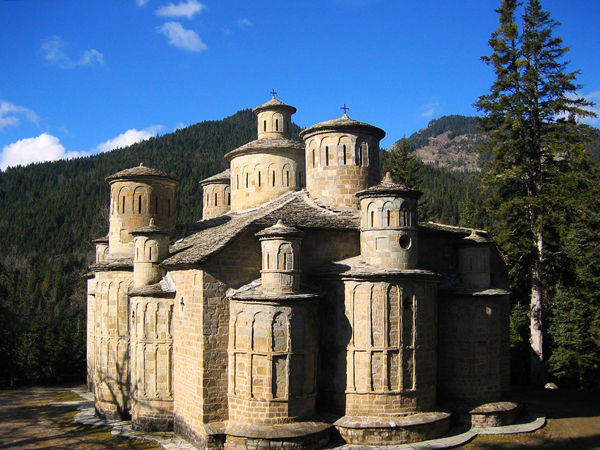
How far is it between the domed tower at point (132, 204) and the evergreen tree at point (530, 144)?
1381 centimetres

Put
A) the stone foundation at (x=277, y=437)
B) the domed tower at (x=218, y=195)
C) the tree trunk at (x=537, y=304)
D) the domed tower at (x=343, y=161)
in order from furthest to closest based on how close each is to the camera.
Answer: the domed tower at (x=218, y=195)
the tree trunk at (x=537, y=304)
the domed tower at (x=343, y=161)
the stone foundation at (x=277, y=437)

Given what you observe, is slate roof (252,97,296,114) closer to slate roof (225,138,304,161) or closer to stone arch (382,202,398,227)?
slate roof (225,138,304,161)

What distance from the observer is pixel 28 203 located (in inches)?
3944

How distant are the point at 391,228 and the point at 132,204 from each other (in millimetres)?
9740

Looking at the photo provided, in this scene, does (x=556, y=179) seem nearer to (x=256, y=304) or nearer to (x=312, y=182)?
(x=312, y=182)

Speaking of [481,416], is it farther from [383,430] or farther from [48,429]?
[48,429]

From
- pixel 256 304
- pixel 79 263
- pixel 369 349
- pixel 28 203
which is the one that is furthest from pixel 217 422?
pixel 28 203

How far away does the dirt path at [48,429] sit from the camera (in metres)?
15.5

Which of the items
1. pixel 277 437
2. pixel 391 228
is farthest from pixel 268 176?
pixel 277 437

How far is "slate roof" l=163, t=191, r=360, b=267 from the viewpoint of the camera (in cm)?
1517

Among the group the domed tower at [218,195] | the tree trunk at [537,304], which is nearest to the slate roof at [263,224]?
the domed tower at [218,195]

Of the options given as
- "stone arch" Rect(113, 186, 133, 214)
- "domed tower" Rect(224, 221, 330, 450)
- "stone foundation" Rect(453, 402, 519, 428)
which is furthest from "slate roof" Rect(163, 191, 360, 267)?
"stone foundation" Rect(453, 402, 519, 428)

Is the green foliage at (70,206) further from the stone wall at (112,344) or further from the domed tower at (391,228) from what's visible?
the domed tower at (391,228)

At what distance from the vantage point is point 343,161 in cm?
1848
